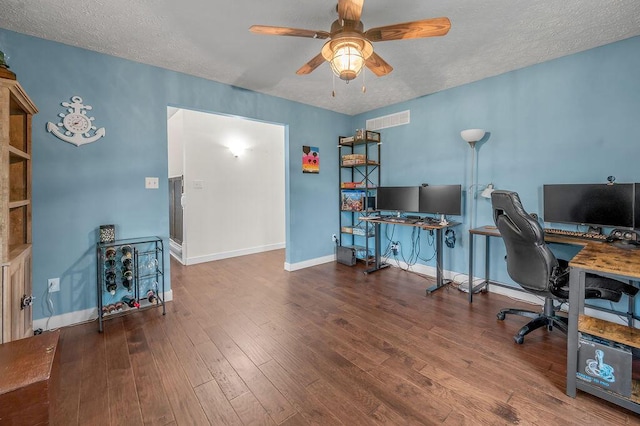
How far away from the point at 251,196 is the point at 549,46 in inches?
186

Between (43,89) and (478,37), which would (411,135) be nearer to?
(478,37)

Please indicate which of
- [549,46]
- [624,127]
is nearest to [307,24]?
[549,46]

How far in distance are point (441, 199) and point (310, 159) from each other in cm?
203

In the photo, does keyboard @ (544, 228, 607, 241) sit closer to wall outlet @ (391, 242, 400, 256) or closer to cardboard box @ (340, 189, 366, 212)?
wall outlet @ (391, 242, 400, 256)

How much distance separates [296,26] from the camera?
222cm

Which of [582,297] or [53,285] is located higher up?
[582,297]

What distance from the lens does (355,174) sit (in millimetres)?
4949

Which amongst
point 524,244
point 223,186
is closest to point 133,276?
point 223,186

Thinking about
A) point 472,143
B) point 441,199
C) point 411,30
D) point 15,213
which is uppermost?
point 411,30

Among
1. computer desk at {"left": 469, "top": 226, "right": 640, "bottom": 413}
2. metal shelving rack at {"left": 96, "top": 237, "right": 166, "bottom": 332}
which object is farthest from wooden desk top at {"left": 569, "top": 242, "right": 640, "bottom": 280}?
metal shelving rack at {"left": 96, "top": 237, "right": 166, "bottom": 332}

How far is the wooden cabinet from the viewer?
1571mm

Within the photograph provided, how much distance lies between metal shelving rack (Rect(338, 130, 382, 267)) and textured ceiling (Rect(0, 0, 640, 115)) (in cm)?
132

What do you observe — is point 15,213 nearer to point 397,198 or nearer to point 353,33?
point 353,33

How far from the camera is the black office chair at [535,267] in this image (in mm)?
2021
